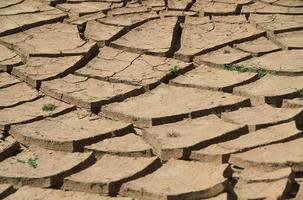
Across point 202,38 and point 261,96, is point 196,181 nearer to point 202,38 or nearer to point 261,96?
point 261,96

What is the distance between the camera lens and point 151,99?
14.6 ft

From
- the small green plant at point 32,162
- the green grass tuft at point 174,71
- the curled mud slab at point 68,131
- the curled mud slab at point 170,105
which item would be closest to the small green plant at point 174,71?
the green grass tuft at point 174,71

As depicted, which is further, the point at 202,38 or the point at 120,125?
the point at 202,38

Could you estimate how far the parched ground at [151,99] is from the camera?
3.48 metres

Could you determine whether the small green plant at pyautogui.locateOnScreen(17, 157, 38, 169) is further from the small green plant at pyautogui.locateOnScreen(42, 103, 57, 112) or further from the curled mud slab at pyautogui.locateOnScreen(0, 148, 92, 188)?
the small green plant at pyautogui.locateOnScreen(42, 103, 57, 112)

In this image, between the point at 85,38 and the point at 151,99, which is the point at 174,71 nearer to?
the point at 151,99

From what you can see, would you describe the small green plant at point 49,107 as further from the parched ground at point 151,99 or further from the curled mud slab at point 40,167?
the curled mud slab at point 40,167

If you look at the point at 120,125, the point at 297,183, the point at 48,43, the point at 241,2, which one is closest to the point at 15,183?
the point at 120,125

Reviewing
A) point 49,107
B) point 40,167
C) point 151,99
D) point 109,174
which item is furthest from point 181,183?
point 49,107

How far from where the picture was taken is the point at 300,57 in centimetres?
498

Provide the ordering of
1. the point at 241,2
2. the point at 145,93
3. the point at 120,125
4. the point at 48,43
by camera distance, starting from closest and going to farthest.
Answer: the point at 120,125, the point at 145,93, the point at 48,43, the point at 241,2

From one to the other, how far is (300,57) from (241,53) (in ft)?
1.23

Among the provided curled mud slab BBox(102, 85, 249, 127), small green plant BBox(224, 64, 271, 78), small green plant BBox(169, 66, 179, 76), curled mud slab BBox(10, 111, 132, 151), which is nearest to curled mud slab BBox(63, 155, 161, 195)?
curled mud slab BBox(10, 111, 132, 151)

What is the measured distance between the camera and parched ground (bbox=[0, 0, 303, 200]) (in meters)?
3.48
